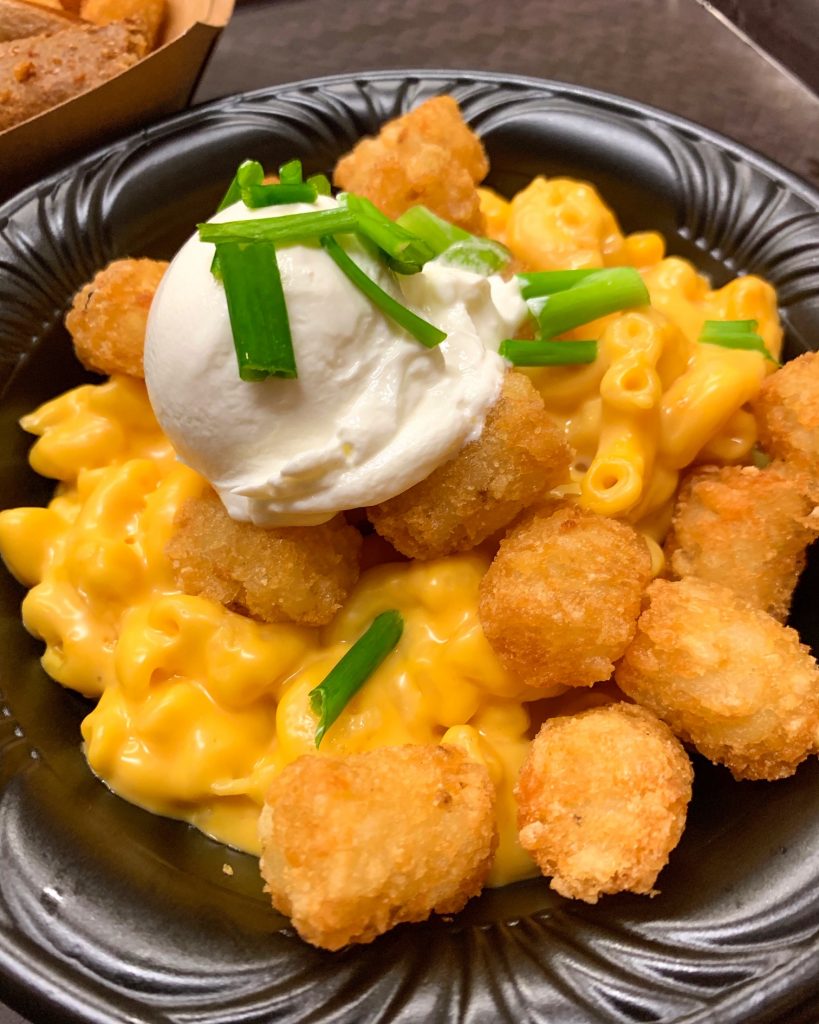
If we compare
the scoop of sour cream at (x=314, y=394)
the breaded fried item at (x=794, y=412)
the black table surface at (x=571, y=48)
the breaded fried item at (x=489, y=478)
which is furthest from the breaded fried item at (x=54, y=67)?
the breaded fried item at (x=794, y=412)

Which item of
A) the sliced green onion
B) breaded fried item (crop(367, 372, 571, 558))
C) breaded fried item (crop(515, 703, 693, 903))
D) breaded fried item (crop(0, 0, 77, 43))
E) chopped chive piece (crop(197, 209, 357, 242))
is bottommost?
breaded fried item (crop(515, 703, 693, 903))

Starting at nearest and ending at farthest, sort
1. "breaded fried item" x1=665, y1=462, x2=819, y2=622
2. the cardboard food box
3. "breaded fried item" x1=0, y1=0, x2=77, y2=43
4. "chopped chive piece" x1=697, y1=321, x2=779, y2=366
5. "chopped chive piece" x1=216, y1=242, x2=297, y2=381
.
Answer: "chopped chive piece" x1=216, y1=242, x2=297, y2=381
"breaded fried item" x1=665, y1=462, x2=819, y2=622
"chopped chive piece" x1=697, y1=321, x2=779, y2=366
the cardboard food box
"breaded fried item" x1=0, y1=0, x2=77, y2=43

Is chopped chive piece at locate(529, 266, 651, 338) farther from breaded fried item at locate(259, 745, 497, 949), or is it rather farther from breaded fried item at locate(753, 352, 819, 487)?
breaded fried item at locate(259, 745, 497, 949)

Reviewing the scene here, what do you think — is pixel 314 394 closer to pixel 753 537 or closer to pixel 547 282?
pixel 547 282

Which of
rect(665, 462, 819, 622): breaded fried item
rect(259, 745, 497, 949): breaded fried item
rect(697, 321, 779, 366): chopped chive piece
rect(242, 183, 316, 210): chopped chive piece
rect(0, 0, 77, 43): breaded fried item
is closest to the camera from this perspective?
rect(259, 745, 497, 949): breaded fried item

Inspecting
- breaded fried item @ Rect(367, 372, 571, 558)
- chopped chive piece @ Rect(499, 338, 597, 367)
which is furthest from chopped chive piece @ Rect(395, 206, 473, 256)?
breaded fried item @ Rect(367, 372, 571, 558)

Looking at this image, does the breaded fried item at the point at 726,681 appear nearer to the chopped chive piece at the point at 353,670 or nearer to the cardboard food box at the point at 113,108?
the chopped chive piece at the point at 353,670

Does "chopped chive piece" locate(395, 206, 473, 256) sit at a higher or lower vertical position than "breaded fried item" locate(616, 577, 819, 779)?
higher
